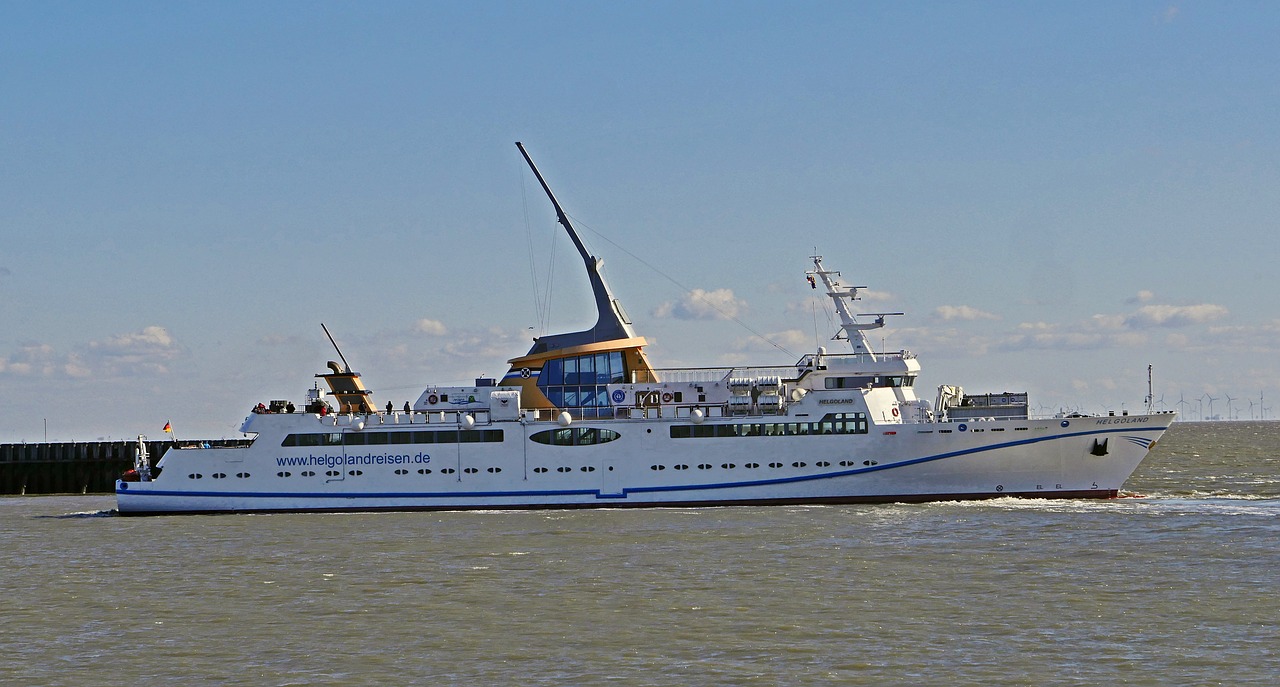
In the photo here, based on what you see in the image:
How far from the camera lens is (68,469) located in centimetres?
6197

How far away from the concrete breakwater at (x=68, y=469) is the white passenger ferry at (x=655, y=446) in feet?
63.3

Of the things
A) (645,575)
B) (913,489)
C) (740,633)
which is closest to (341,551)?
(645,575)

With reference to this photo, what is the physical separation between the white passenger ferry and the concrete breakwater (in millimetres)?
19281

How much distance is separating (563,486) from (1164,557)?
64.9ft

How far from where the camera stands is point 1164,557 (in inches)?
1065

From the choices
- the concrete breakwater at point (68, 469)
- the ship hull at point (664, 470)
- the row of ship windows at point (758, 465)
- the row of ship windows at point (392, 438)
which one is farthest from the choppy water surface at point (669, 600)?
the concrete breakwater at point (68, 469)

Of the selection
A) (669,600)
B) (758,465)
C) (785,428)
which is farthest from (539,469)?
(669,600)

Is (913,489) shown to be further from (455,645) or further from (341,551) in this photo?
(455,645)

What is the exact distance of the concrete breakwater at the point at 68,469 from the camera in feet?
202

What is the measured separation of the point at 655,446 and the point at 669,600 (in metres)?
18.6

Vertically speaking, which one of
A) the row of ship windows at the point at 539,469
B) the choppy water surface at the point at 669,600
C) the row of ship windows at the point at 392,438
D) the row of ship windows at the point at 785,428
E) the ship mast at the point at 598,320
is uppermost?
the ship mast at the point at 598,320

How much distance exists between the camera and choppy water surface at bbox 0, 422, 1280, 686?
17.7 m

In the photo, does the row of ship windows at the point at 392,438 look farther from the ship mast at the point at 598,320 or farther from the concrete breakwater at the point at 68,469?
the concrete breakwater at the point at 68,469

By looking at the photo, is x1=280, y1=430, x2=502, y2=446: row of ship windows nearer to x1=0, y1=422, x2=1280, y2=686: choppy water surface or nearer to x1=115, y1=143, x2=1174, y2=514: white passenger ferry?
x1=115, y1=143, x2=1174, y2=514: white passenger ferry
